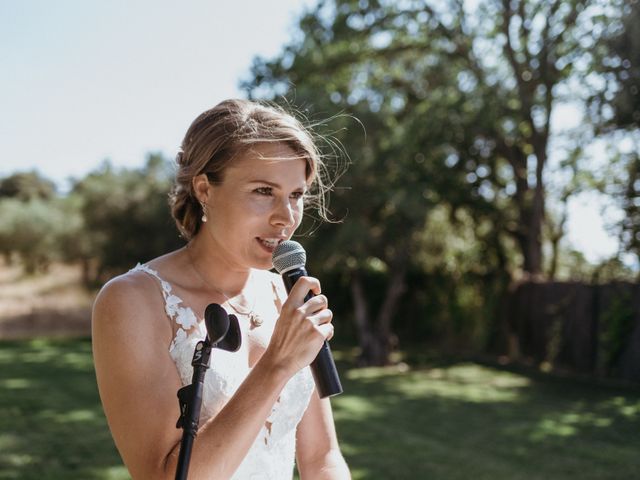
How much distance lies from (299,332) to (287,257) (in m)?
0.39

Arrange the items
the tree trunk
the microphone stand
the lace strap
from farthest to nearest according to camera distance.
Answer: the tree trunk < the lace strap < the microphone stand

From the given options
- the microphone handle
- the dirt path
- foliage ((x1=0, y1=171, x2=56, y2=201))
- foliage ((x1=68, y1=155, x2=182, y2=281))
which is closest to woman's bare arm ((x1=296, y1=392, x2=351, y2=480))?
the microphone handle

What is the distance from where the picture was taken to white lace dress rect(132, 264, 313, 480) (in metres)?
1.90

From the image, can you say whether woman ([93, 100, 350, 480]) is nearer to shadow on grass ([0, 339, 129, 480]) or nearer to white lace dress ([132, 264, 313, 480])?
white lace dress ([132, 264, 313, 480])

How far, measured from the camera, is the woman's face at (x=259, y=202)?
6.53 feet

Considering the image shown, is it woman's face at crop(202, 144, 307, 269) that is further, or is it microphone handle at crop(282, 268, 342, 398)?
woman's face at crop(202, 144, 307, 269)

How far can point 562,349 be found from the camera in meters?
14.8

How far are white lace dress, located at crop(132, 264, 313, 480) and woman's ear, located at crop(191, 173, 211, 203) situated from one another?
28 centimetres

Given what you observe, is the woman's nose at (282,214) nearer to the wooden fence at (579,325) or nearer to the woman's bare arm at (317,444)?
the woman's bare arm at (317,444)

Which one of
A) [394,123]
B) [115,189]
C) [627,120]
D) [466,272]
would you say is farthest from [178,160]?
[115,189]

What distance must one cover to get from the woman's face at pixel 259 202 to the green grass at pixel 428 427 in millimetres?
5201

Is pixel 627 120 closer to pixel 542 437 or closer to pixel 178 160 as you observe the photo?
pixel 542 437

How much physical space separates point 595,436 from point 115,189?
16.7 meters

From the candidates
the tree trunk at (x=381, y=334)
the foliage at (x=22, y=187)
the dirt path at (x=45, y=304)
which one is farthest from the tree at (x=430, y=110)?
the foliage at (x=22, y=187)
